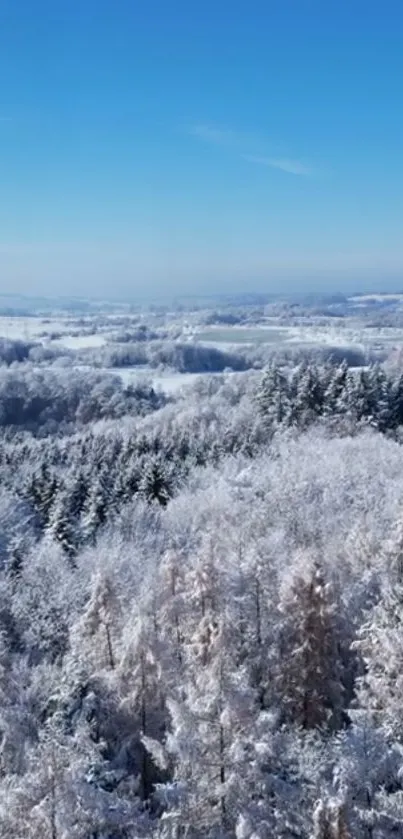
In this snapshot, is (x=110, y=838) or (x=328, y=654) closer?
(x=110, y=838)

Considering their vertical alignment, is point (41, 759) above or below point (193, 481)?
above

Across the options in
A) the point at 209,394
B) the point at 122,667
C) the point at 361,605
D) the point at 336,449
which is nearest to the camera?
the point at 122,667

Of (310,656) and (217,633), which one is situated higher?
(217,633)

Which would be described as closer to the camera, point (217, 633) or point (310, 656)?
point (217, 633)

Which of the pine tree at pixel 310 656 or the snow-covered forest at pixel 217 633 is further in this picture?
the pine tree at pixel 310 656

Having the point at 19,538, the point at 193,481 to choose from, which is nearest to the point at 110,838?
the point at 19,538

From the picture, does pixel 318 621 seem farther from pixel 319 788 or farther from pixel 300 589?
pixel 319 788

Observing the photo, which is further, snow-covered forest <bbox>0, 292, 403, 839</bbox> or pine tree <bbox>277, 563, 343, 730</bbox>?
pine tree <bbox>277, 563, 343, 730</bbox>

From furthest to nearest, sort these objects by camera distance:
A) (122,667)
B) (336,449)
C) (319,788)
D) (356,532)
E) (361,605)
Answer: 1. (336,449)
2. (356,532)
3. (361,605)
4. (122,667)
5. (319,788)
